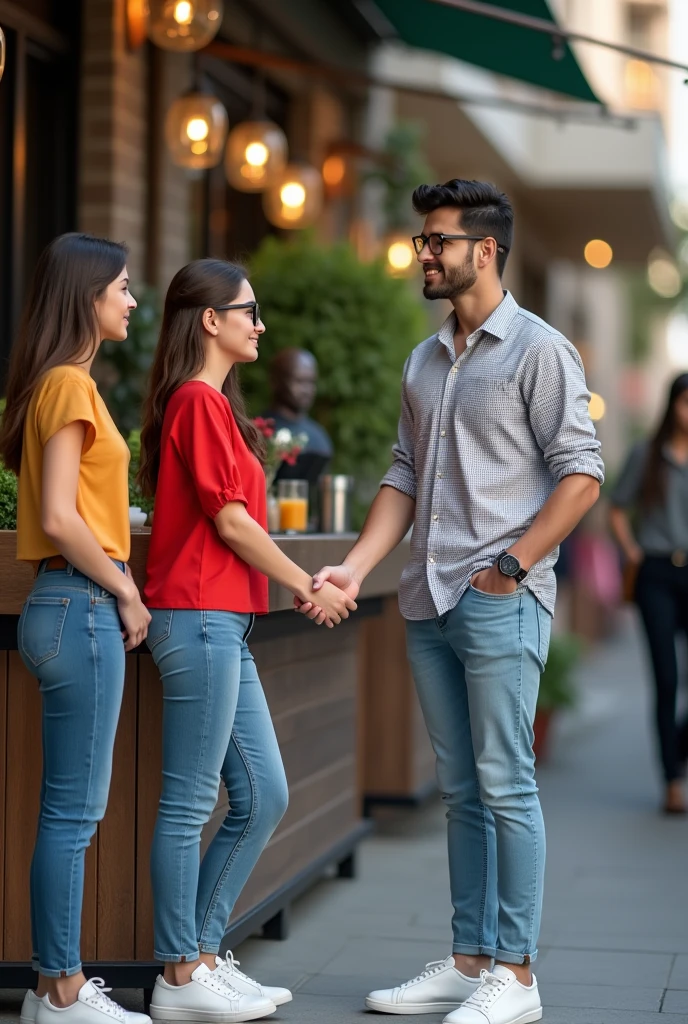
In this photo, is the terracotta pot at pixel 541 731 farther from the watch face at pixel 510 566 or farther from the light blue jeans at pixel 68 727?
the light blue jeans at pixel 68 727

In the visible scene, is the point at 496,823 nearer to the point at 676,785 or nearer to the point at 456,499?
the point at 456,499

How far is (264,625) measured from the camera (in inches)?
179

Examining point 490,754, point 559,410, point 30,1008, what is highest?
point 559,410

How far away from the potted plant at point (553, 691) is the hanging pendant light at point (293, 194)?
2.84 m

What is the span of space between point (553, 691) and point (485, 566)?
16.9 ft

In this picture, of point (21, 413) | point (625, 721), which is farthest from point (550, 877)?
point (625, 721)

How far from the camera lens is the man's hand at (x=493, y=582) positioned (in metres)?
3.90

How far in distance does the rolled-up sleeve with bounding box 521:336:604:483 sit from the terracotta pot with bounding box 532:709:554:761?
16.9 feet

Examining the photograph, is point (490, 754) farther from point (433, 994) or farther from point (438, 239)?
point (438, 239)

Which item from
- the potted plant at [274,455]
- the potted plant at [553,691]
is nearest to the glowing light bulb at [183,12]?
the potted plant at [274,455]

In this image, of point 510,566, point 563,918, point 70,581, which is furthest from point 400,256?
point 70,581

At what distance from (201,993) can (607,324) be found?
22.6 meters

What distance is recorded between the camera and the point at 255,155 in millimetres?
7781

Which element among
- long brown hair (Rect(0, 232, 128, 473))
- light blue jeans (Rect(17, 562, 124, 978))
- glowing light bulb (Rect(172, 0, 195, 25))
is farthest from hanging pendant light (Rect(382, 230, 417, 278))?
light blue jeans (Rect(17, 562, 124, 978))
